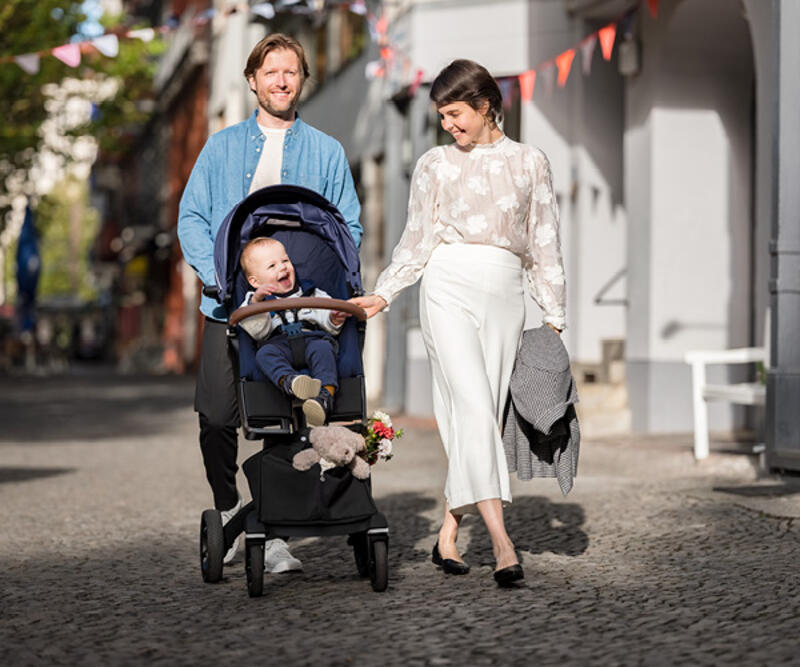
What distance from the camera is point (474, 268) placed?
18.7 feet

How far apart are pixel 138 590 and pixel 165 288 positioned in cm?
3995

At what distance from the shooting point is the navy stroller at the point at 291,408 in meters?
5.31

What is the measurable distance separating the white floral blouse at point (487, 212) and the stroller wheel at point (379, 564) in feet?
3.18

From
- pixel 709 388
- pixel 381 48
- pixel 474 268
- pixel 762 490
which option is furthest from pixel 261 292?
pixel 381 48

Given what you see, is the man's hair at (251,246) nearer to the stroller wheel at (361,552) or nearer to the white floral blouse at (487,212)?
the white floral blouse at (487,212)

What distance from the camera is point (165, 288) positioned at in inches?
1773

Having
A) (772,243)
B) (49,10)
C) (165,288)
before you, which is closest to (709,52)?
(772,243)

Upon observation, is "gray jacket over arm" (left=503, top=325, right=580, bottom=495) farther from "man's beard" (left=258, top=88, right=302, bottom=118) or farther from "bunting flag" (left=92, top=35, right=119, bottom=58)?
"bunting flag" (left=92, top=35, right=119, bottom=58)

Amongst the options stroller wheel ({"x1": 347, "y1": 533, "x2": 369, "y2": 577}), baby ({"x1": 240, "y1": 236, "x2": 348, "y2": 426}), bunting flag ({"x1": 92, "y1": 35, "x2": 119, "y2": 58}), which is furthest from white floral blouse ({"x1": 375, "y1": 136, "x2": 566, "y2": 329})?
bunting flag ({"x1": 92, "y1": 35, "x2": 119, "y2": 58})

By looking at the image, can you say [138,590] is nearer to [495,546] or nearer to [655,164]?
[495,546]

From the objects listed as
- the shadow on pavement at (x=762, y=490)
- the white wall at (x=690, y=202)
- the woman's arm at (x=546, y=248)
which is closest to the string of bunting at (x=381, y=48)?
the white wall at (x=690, y=202)

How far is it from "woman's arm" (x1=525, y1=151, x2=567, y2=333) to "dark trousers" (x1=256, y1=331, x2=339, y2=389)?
92cm

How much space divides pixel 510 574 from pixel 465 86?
181 centimetres

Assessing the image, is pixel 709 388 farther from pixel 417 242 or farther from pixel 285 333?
pixel 285 333
